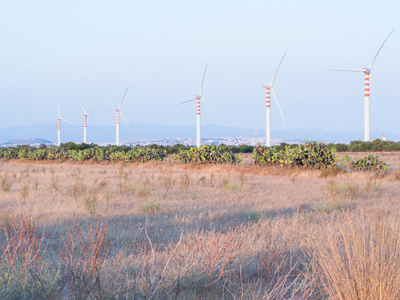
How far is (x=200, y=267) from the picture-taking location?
→ 4.41 metres

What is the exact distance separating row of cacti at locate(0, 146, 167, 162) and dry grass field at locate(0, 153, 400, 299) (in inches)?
737

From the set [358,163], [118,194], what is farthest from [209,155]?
[118,194]

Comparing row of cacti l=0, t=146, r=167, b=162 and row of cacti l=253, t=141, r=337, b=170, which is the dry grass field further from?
row of cacti l=0, t=146, r=167, b=162

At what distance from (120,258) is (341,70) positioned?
40.6 m

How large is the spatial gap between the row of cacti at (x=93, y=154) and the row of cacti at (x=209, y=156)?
220 inches

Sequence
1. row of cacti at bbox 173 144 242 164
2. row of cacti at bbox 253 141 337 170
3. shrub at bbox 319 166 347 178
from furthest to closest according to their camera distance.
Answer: row of cacti at bbox 173 144 242 164
row of cacti at bbox 253 141 337 170
shrub at bbox 319 166 347 178

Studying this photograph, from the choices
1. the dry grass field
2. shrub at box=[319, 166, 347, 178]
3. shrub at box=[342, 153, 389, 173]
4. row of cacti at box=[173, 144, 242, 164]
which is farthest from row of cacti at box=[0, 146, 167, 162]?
the dry grass field

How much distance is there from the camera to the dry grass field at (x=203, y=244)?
3639 mm

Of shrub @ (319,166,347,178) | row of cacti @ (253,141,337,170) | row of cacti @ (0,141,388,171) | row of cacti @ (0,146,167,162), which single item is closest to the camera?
shrub @ (319,166,347,178)

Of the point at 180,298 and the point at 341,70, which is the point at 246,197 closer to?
the point at 180,298

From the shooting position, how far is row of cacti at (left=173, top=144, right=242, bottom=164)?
80.9 ft

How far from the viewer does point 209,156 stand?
2558cm

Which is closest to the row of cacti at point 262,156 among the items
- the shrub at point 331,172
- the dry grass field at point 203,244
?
the shrub at point 331,172

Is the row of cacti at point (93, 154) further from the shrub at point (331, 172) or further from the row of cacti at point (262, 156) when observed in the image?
the shrub at point (331, 172)
